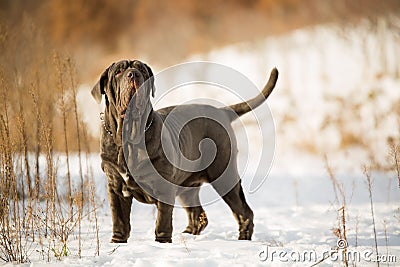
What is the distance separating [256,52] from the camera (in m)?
17.8

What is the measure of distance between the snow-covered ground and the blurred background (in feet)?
0.18

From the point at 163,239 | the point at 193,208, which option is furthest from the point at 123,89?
the point at 193,208

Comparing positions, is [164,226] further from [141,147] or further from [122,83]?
[122,83]

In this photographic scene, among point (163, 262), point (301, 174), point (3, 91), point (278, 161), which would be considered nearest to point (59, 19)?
point (278, 161)

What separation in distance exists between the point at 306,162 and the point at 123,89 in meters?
8.15

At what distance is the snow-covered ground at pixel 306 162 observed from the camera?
2920 mm

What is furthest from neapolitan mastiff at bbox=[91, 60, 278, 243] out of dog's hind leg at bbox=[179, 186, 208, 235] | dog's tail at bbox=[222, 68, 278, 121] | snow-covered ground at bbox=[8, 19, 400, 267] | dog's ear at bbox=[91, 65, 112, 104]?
dog's tail at bbox=[222, 68, 278, 121]

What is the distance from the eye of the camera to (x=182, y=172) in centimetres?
345

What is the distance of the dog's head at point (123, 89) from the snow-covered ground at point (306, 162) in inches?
36.3

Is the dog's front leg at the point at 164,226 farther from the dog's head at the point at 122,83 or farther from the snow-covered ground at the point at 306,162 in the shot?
the dog's head at the point at 122,83

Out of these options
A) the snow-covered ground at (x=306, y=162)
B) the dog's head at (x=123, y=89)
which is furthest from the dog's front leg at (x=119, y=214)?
the dog's head at (x=123, y=89)

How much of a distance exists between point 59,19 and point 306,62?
11148 millimetres

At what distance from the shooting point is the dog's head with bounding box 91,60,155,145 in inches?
117

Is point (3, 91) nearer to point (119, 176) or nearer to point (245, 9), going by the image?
point (119, 176)
